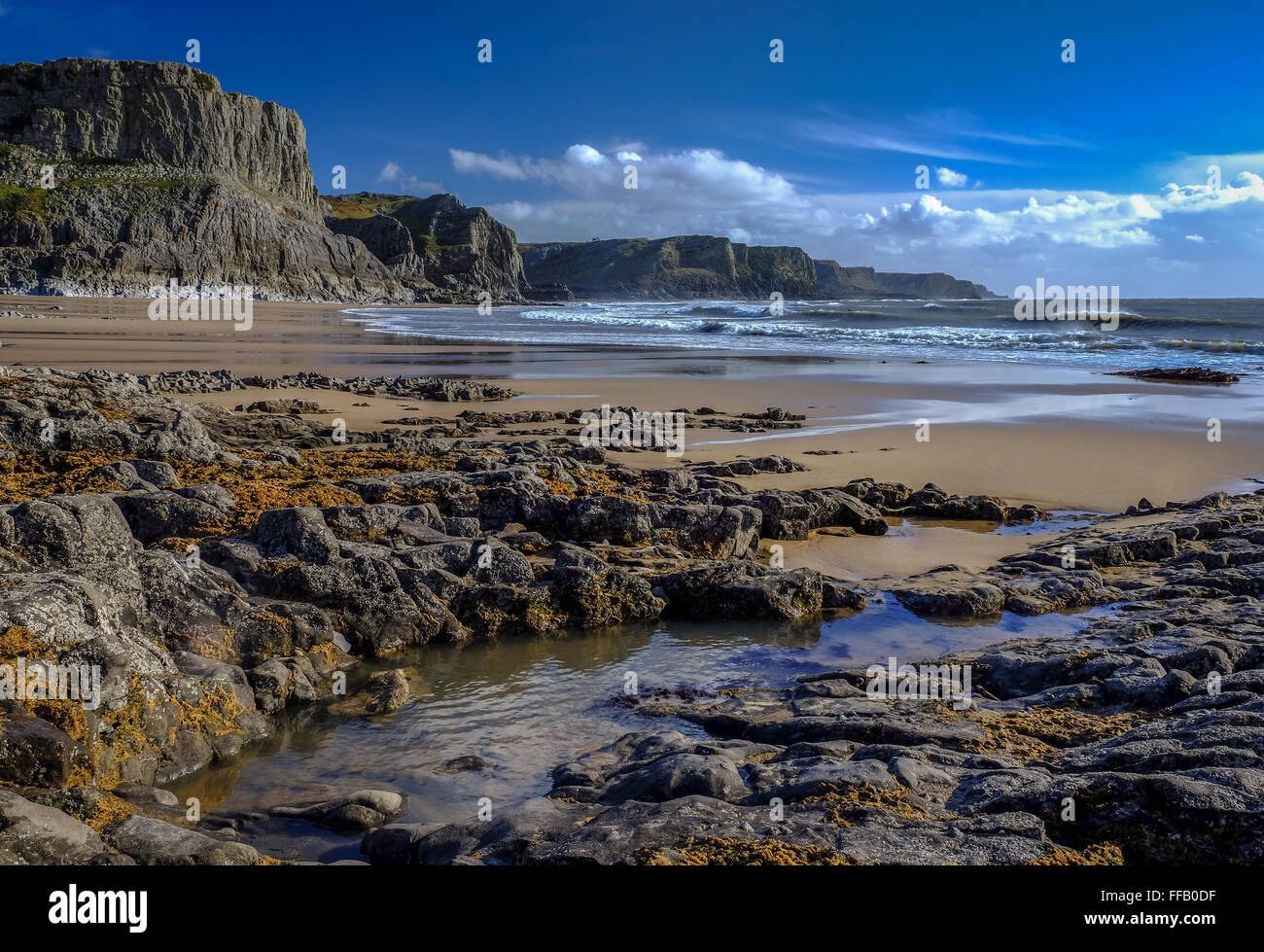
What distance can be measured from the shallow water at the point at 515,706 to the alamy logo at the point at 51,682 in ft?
2.26

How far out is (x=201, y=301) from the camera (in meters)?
77.2

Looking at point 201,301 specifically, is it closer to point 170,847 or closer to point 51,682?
point 51,682

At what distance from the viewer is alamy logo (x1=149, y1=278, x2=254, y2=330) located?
55.4 meters

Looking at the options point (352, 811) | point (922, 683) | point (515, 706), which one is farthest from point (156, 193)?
point (922, 683)

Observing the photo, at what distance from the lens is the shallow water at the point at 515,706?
4.64 meters

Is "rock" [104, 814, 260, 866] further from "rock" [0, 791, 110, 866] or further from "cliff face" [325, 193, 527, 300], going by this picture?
"cliff face" [325, 193, 527, 300]

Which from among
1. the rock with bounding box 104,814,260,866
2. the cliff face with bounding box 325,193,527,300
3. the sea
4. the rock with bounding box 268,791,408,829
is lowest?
the rock with bounding box 268,791,408,829

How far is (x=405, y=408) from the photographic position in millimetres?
18062

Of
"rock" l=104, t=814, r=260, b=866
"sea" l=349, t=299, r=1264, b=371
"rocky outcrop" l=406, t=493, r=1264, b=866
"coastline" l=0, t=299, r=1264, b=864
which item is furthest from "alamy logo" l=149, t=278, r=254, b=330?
"rock" l=104, t=814, r=260, b=866

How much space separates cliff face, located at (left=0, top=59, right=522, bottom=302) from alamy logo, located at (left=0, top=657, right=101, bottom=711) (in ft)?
288
